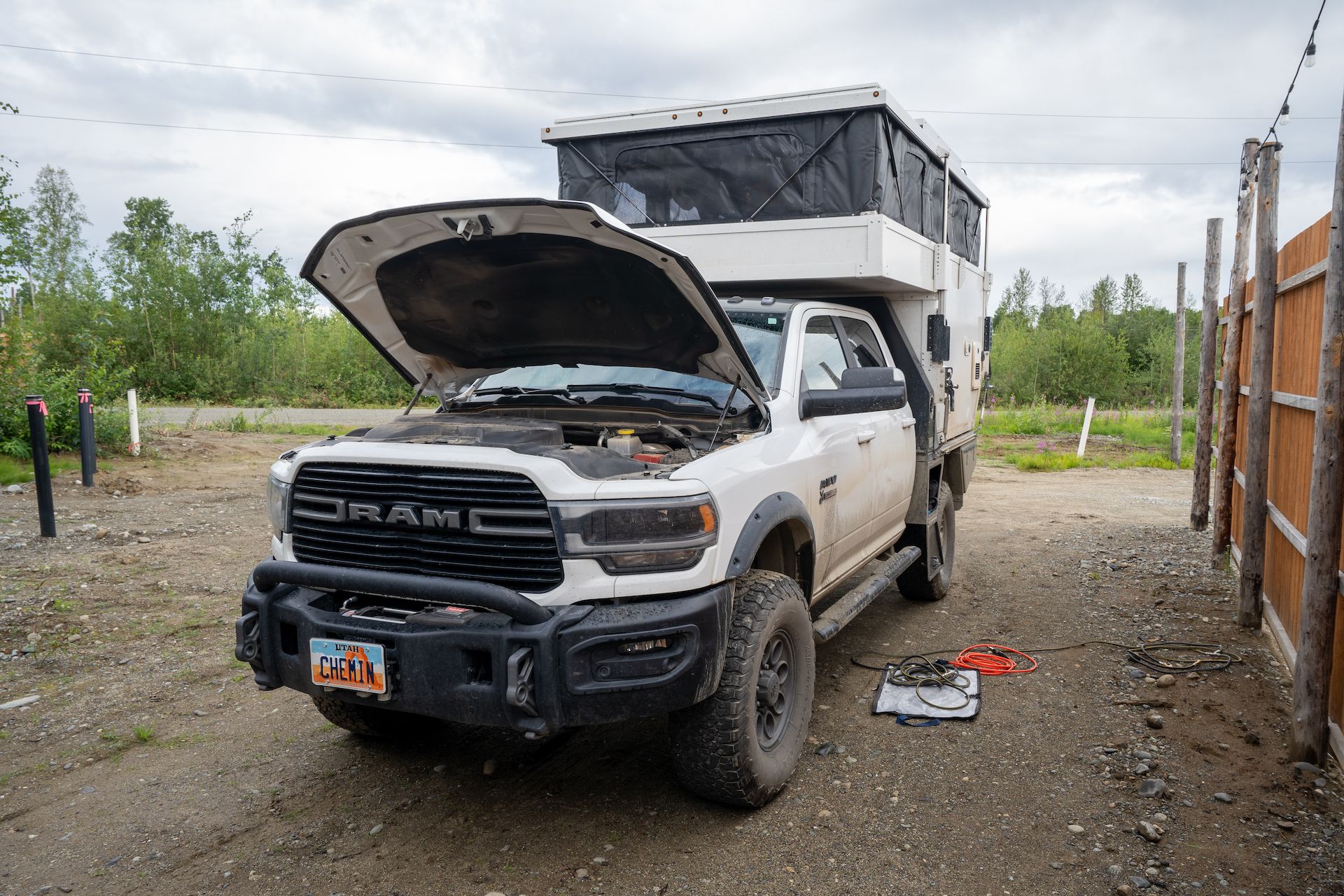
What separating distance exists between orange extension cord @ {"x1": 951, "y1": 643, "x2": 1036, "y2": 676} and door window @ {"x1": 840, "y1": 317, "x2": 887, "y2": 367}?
1735 millimetres

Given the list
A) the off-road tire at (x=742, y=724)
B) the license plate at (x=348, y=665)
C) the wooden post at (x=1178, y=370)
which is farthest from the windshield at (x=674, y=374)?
the wooden post at (x=1178, y=370)

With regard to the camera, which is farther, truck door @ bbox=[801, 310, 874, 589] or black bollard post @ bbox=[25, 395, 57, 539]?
black bollard post @ bbox=[25, 395, 57, 539]

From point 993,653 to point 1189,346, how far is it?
38529mm

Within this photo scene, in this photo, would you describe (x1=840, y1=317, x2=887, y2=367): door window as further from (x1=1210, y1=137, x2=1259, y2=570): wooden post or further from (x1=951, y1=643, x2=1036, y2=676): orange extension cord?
(x1=1210, y1=137, x2=1259, y2=570): wooden post

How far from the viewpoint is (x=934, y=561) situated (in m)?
6.02

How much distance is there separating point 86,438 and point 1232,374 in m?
10.9

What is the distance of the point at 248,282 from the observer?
77.2 feet

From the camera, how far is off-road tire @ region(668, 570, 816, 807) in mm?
3045

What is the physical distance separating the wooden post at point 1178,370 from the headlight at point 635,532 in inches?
536

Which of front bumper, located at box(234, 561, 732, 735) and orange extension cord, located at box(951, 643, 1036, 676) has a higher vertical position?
front bumper, located at box(234, 561, 732, 735)

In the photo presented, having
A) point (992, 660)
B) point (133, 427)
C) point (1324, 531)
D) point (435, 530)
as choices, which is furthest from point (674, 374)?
point (133, 427)

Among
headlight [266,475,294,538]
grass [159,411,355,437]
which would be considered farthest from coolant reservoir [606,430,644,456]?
grass [159,411,355,437]

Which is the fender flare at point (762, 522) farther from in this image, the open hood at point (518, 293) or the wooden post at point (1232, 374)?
the wooden post at point (1232, 374)

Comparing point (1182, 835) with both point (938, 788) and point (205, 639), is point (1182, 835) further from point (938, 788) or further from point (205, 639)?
point (205, 639)
